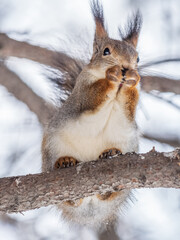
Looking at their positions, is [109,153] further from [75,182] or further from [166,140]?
[166,140]

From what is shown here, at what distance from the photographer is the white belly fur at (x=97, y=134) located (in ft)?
6.87

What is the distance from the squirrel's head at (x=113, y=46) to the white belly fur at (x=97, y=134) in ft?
0.68

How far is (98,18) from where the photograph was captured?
2.42 meters

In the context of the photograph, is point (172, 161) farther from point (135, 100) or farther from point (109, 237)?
point (109, 237)

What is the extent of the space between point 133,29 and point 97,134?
2.38 ft

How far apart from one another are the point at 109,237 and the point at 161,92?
1091 mm

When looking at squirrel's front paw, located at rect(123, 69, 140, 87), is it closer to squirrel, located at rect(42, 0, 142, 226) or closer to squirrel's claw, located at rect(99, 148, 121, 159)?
squirrel, located at rect(42, 0, 142, 226)

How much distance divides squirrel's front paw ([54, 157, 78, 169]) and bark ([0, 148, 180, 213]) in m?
0.16

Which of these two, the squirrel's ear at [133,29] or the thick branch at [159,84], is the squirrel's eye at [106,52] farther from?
the thick branch at [159,84]

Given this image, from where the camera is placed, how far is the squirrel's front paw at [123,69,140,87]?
196 centimetres

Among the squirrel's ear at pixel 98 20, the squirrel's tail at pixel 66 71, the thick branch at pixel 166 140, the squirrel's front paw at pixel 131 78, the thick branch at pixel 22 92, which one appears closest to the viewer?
the squirrel's front paw at pixel 131 78

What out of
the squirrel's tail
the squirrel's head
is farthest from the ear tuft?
the squirrel's tail

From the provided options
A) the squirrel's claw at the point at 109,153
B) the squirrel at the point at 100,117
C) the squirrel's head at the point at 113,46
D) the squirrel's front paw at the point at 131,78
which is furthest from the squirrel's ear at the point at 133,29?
the squirrel's claw at the point at 109,153

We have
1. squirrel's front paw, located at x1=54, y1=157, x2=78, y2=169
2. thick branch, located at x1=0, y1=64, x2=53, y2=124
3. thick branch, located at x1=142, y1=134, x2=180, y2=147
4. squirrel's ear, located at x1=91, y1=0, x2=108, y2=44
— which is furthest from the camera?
thick branch, located at x1=0, y1=64, x2=53, y2=124
